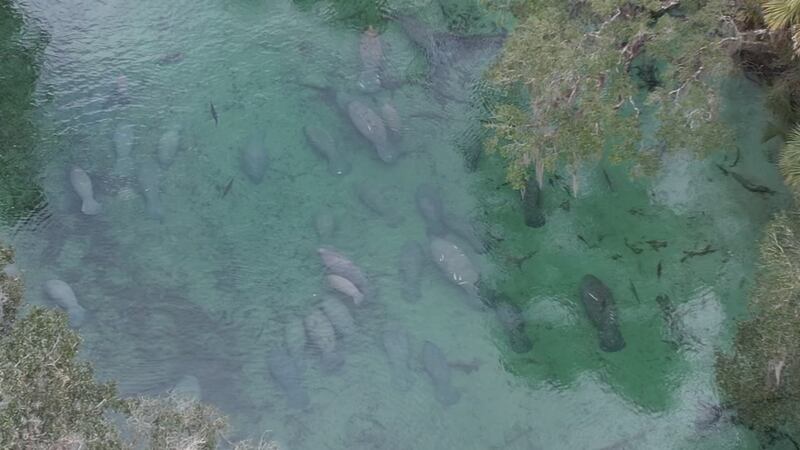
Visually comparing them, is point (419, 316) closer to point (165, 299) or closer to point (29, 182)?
point (165, 299)

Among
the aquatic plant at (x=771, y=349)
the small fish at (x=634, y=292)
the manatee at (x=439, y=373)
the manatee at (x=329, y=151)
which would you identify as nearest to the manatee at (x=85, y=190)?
the manatee at (x=329, y=151)

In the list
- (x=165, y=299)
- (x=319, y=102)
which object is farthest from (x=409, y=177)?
(x=165, y=299)

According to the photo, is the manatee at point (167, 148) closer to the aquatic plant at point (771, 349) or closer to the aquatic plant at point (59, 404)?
the aquatic plant at point (59, 404)

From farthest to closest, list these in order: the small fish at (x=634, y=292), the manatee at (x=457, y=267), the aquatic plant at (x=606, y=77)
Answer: the manatee at (x=457, y=267), the small fish at (x=634, y=292), the aquatic plant at (x=606, y=77)

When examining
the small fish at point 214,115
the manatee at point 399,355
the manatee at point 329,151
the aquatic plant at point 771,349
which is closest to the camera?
the aquatic plant at point 771,349

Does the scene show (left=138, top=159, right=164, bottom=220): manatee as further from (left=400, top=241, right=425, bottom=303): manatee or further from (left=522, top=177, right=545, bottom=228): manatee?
(left=522, top=177, right=545, bottom=228): manatee

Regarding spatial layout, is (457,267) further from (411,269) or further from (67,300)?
(67,300)
